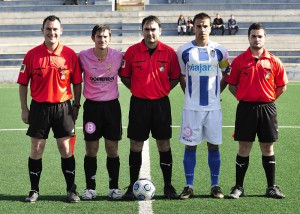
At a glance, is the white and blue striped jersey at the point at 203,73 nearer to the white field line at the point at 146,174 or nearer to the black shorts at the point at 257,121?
the black shorts at the point at 257,121

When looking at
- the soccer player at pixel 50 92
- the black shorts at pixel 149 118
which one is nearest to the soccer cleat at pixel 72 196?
the soccer player at pixel 50 92

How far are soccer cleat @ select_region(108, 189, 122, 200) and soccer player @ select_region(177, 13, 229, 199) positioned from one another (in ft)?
2.06

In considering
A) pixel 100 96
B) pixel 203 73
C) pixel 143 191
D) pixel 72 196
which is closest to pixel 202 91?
pixel 203 73

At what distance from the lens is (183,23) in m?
26.1

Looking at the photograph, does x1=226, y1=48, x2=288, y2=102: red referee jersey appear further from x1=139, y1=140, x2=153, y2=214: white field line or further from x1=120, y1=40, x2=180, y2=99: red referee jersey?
x1=139, y1=140, x2=153, y2=214: white field line

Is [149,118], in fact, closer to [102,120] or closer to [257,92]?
[102,120]

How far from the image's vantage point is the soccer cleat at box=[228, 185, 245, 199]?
5770mm

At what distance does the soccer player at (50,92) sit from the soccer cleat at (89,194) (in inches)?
4.2

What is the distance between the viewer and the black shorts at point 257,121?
5.79 m

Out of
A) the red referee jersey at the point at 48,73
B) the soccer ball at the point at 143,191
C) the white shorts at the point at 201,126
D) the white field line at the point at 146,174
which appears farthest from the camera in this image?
the white shorts at the point at 201,126

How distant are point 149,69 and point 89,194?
1388 millimetres

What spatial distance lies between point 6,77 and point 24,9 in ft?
33.3

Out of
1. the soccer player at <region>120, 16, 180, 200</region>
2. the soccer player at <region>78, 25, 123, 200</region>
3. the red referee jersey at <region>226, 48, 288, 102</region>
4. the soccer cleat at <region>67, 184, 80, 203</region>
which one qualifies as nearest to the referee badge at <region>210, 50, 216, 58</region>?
the red referee jersey at <region>226, 48, 288, 102</region>

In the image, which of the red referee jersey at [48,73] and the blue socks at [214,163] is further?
the blue socks at [214,163]
